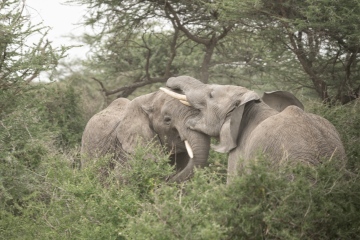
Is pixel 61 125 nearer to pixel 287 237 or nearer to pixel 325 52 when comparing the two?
pixel 325 52

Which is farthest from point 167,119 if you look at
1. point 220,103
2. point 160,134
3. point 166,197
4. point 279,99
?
point 166,197

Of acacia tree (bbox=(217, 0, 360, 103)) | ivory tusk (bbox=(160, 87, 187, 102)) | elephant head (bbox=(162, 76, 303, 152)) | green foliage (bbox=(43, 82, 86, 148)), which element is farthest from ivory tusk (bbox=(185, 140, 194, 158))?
green foliage (bbox=(43, 82, 86, 148))

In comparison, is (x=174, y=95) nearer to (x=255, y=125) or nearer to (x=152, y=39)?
(x=255, y=125)

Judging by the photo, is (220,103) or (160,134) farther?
(160,134)

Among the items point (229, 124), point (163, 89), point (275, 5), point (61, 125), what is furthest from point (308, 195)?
point (61, 125)

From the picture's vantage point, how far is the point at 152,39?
1708 centimetres

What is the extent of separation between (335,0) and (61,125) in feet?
16.4

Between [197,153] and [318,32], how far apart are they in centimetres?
366

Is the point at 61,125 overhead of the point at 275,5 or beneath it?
beneath

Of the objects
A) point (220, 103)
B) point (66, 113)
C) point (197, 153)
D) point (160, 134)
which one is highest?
point (220, 103)

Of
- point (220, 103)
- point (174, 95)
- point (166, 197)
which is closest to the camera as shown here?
point (166, 197)

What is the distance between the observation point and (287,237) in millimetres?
5219

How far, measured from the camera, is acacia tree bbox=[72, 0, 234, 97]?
1463 cm

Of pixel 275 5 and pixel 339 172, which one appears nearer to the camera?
pixel 339 172
